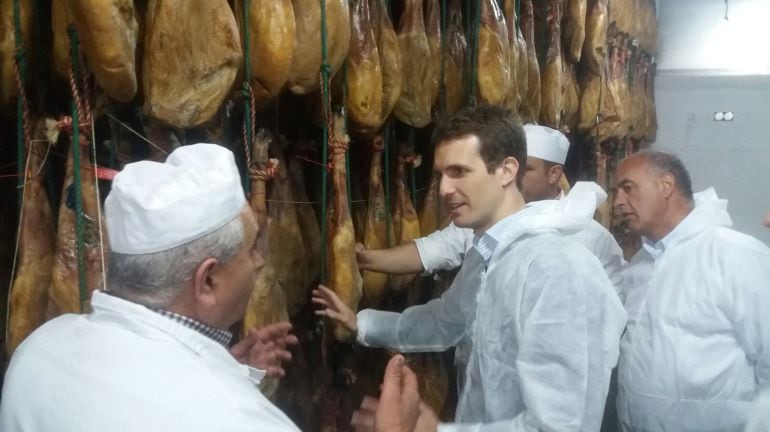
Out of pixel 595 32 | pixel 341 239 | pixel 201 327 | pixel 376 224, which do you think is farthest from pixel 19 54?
pixel 595 32

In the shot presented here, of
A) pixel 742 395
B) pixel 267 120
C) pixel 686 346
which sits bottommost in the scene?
pixel 742 395

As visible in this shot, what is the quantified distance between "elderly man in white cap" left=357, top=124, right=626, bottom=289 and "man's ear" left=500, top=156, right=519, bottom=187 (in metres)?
0.60

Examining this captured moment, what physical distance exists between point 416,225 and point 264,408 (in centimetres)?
137

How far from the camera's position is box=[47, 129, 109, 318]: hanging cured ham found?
1.38 meters

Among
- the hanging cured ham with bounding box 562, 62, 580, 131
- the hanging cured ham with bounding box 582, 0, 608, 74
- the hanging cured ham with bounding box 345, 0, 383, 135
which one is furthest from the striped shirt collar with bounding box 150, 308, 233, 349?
the hanging cured ham with bounding box 582, 0, 608, 74

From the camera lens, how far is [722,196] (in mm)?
4590

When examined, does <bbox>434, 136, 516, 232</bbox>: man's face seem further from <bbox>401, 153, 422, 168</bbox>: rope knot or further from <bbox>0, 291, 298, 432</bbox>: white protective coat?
<bbox>0, 291, 298, 432</bbox>: white protective coat

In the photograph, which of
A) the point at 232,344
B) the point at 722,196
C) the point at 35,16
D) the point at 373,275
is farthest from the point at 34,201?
the point at 722,196

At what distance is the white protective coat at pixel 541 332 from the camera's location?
4.60 feet

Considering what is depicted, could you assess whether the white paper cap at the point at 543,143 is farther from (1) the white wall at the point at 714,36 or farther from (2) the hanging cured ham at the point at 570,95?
(1) the white wall at the point at 714,36

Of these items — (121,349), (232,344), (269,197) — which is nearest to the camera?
(121,349)

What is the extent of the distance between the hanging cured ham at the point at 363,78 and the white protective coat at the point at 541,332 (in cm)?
59

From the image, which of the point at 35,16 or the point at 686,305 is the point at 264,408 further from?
the point at 686,305

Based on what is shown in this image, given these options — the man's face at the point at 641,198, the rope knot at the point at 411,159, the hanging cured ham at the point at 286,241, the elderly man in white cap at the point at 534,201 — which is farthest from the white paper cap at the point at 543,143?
the hanging cured ham at the point at 286,241
